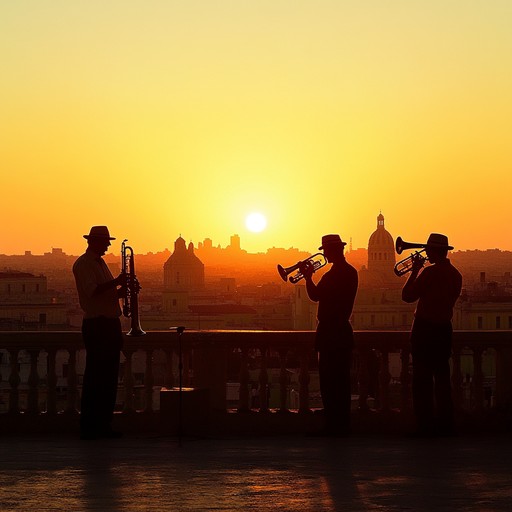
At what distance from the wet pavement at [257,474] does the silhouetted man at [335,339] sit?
32cm

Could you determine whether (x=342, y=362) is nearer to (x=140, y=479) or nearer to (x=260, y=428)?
(x=260, y=428)

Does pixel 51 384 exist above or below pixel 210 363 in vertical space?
below

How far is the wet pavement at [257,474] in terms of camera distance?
23.2ft

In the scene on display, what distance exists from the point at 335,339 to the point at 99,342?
5.24 ft

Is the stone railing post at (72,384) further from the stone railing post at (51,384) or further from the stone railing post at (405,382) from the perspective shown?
the stone railing post at (405,382)

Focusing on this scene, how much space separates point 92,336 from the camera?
1027 cm

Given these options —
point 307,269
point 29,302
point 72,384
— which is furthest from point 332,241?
point 29,302

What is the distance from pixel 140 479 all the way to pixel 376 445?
2.31 m

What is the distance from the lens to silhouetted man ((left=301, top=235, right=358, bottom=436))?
10.4m

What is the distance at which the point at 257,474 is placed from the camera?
26.7 ft

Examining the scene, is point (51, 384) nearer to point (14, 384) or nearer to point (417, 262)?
point (14, 384)

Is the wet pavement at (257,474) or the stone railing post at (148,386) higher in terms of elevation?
the stone railing post at (148,386)

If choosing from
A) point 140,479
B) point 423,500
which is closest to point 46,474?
point 140,479

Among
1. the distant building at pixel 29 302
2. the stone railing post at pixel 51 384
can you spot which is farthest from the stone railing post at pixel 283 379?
the distant building at pixel 29 302
